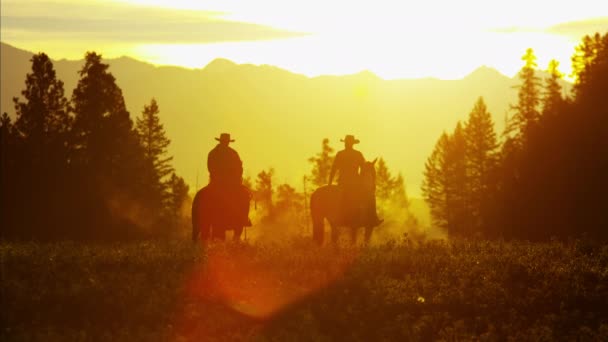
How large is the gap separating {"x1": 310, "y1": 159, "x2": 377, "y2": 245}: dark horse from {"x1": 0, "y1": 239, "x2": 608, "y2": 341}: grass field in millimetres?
6057

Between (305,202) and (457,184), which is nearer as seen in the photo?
(457,184)

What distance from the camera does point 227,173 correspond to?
24266 millimetres

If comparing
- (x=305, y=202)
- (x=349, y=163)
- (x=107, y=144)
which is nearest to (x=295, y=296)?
(x=349, y=163)

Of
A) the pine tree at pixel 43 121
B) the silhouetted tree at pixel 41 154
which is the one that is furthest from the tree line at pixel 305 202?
the silhouetted tree at pixel 41 154

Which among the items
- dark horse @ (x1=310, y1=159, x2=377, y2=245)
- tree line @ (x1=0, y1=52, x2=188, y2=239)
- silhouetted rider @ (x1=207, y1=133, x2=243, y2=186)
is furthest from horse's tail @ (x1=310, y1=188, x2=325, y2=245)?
tree line @ (x1=0, y1=52, x2=188, y2=239)

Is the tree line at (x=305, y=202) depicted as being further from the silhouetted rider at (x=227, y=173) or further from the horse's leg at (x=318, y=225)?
the silhouetted rider at (x=227, y=173)

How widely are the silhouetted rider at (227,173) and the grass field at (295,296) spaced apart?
4.56m

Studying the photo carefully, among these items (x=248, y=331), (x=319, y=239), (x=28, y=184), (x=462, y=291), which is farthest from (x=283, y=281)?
(x=28, y=184)

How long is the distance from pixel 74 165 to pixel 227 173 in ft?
103

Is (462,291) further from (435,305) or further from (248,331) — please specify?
(248,331)

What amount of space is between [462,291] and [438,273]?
1.41m

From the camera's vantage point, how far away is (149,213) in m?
57.1

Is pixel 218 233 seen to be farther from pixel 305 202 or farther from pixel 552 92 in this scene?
pixel 305 202

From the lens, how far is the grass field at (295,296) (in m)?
15.3
